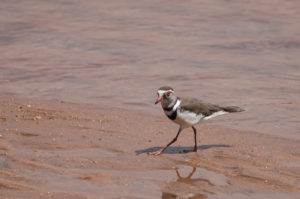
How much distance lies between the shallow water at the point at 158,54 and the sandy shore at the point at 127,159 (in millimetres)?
1086

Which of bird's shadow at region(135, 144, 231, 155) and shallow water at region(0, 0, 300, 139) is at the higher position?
shallow water at region(0, 0, 300, 139)

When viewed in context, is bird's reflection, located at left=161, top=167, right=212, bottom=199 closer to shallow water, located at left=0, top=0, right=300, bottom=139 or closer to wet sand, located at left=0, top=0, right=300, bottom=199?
wet sand, located at left=0, top=0, right=300, bottom=199

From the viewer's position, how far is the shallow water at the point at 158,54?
35.8 ft

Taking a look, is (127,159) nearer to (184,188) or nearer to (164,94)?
(164,94)

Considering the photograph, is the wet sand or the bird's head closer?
the wet sand

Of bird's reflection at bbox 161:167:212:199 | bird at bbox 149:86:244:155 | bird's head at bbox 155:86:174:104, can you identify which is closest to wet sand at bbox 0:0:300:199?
bird's reflection at bbox 161:167:212:199

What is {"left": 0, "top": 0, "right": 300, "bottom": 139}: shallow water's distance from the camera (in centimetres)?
1092

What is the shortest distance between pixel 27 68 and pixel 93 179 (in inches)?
280

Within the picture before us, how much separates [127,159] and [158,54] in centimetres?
709

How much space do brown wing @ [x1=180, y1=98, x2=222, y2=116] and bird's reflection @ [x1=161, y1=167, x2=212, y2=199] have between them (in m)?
1.07

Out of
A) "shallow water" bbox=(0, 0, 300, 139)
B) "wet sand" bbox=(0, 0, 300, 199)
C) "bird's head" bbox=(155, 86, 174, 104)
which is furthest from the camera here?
"shallow water" bbox=(0, 0, 300, 139)

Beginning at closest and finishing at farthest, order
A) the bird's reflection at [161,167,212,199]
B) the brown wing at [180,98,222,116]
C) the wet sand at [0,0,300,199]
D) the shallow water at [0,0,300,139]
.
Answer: the bird's reflection at [161,167,212,199] → the wet sand at [0,0,300,199] → the brown wing at [180,98,222,116] → the shallow water at [0,0,300,139]

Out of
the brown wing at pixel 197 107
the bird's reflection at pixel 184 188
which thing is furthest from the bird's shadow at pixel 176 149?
the bird's reflection at pixel 184 188

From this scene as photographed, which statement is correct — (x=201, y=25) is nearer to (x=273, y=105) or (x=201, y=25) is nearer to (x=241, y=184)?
(x=273, y=105)
